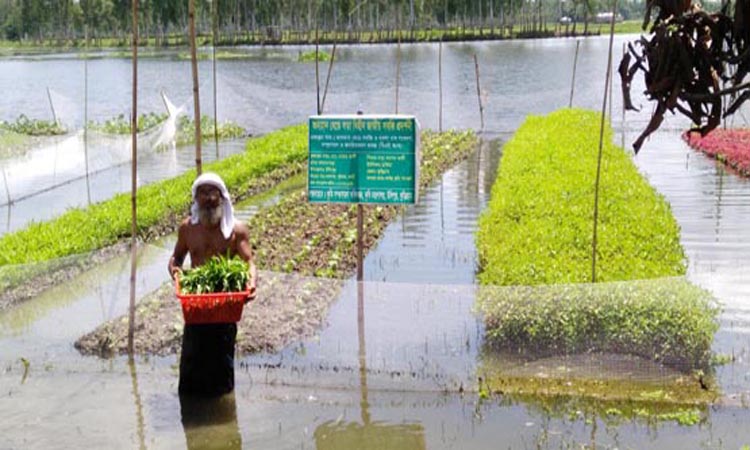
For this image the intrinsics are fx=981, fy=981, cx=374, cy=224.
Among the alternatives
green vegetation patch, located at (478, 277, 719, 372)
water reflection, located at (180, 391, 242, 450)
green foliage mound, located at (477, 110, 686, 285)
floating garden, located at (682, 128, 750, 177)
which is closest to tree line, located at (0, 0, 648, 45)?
floating garden, located at (682, 128, 750, 177)

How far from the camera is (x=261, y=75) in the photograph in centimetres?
5559

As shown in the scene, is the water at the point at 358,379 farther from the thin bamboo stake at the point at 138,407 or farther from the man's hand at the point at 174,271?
the man's hand at the point at 174,271

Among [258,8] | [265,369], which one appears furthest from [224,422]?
[258,8]

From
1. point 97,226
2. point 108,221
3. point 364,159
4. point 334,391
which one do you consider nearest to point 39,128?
point 108,221

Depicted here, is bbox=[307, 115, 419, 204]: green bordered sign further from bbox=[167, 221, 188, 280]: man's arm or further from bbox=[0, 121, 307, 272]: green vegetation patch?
bbox=[0, 121, 307, 272]: green vegetation patch

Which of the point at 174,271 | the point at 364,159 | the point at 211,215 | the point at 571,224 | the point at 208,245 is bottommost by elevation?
the point at 571,224

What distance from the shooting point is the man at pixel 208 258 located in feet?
21.0

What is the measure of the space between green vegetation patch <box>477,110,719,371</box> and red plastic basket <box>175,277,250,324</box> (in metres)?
2.11

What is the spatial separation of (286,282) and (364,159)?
215 centimetres

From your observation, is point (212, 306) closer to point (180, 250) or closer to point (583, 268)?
point (180, 250)

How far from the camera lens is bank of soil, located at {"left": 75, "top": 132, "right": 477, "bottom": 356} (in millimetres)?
7973

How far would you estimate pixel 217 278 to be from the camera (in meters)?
6.23

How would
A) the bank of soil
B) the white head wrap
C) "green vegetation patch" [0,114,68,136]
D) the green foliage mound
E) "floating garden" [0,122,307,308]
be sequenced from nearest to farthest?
the white head wrap, the bank of soil, the green foliage mound, "floating garden" [0,122,307,308], "green vegetation patch" [0,114,68,136]

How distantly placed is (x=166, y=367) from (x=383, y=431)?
2.06 m
